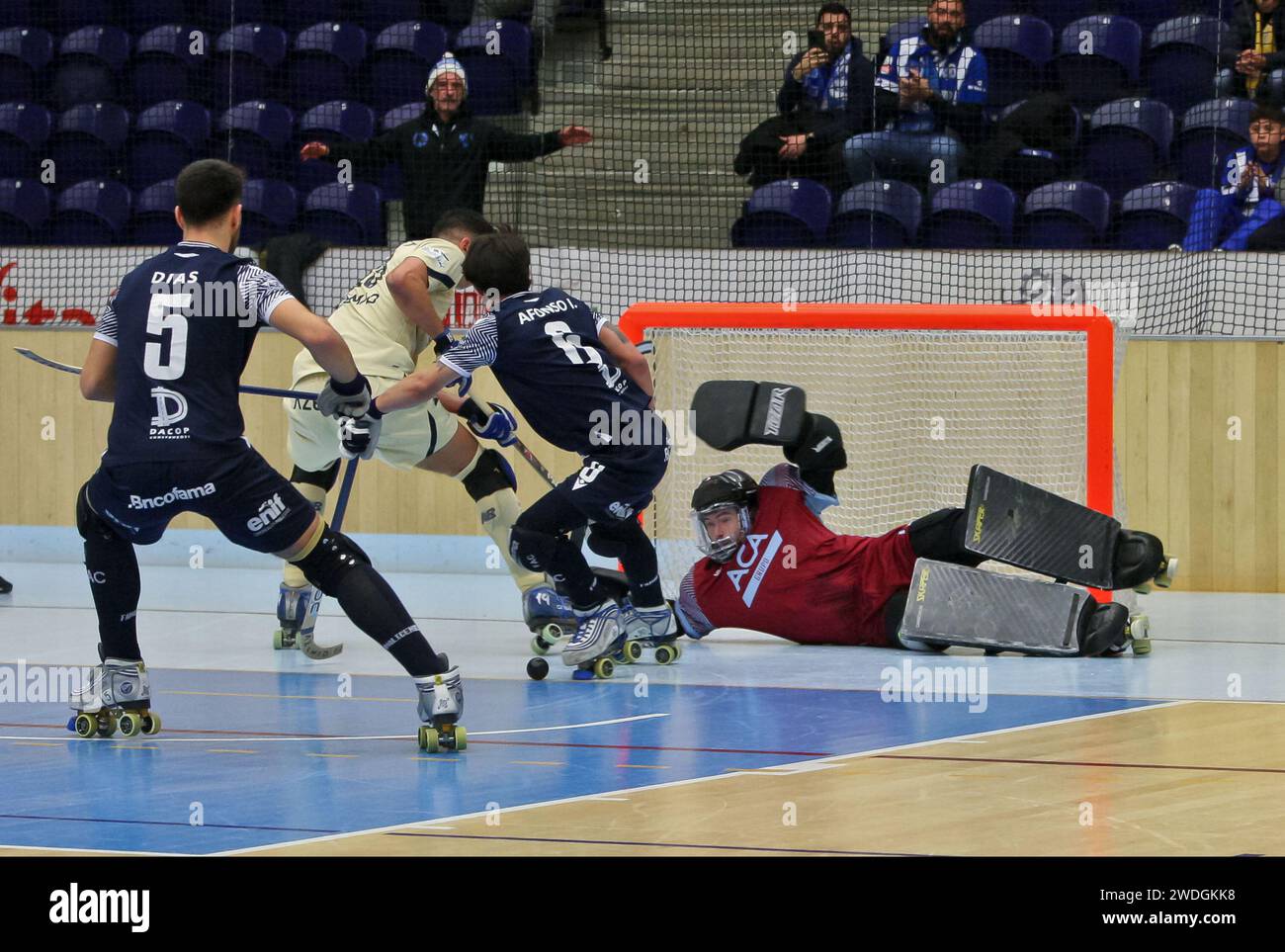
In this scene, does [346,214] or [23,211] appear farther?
[23,211]

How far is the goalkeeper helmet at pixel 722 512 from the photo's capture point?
714 cm

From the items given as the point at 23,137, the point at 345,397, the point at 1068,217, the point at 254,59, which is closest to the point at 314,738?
the point at 345,397

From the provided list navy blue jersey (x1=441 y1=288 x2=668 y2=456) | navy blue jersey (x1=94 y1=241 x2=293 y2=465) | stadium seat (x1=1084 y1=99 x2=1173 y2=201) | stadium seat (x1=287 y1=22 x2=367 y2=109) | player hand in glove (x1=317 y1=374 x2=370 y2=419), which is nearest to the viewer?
navy blue jersey (x1=94 y1=241 x2=293 y2=465)

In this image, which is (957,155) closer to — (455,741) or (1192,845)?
(455,741)

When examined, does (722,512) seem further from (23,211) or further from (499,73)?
(23,211)

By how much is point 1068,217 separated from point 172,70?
621cm

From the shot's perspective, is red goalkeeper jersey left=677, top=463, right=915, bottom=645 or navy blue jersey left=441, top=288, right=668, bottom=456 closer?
navy blue jersey left=441, top=288, right=668, bottom=456

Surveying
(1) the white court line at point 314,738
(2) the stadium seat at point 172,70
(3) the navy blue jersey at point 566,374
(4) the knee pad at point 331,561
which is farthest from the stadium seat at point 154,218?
(4) the knee pad at point 331,561

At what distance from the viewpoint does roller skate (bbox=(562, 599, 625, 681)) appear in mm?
6461

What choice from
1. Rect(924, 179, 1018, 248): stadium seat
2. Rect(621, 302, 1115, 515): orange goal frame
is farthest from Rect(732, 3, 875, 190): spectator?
Rect(621, 302, 1115, 515): orange goal frame

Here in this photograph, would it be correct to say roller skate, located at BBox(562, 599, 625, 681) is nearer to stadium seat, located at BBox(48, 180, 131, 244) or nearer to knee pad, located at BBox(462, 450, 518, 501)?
knee pad, located at BBox(462, 450, 518, 501)

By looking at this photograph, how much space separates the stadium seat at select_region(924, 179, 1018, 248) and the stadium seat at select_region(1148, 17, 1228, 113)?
1.16 meters

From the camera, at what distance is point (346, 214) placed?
1133 centimetres

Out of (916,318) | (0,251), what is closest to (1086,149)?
(916,318)
